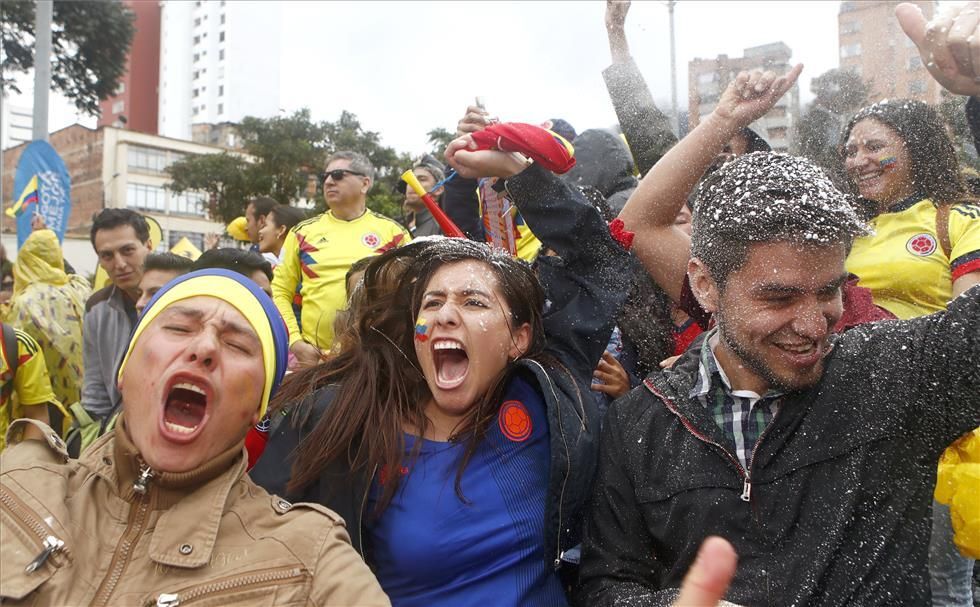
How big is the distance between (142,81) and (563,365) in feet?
276

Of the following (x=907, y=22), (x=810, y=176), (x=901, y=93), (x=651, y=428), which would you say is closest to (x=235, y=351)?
(x=651, y=428)

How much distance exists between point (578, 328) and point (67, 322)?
12.6 feet

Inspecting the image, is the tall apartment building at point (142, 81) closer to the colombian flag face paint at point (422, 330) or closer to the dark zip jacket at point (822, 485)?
the colombian flag face paint at point (422, 330)

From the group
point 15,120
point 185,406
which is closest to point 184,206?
point 15,120

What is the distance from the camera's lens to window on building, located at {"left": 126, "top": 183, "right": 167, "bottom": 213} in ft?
160

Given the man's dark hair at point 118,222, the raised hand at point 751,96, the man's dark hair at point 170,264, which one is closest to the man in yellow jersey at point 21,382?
the man's dark hair at point 170,264

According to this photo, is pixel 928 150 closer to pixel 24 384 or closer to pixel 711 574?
pixel 711 574

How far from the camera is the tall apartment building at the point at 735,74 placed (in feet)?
9.41

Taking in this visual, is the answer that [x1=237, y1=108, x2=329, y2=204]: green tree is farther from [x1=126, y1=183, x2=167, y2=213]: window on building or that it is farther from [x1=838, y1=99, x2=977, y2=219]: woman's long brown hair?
[x1=838, y1=99, x2=977, y2=219]: woman's long brown hair

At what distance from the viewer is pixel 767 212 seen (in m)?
1.90

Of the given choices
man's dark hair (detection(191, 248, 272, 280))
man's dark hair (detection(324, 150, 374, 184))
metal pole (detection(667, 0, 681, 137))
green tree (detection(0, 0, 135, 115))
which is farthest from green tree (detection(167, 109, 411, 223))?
metal pole (detection(667, 0, 681, 137))

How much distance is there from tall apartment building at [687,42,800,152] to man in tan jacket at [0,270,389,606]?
6.21 ft

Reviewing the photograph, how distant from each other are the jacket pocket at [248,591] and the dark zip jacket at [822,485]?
0.73 meters

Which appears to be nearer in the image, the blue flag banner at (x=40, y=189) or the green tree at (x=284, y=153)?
the blue flag banner at (x=40, y=189)
